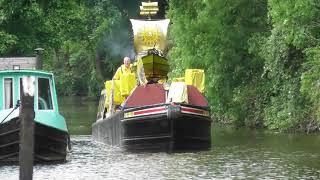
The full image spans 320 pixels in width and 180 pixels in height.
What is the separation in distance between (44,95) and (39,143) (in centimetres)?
189

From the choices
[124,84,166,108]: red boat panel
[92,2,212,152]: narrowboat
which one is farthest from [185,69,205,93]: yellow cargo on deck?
[124,84,166,108]: red boat panel

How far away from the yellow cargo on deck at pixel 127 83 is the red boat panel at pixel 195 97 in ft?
5.97

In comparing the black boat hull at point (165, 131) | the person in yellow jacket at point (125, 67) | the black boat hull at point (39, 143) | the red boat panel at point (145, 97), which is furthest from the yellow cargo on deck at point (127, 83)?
the black boat hull at point (39, 143)

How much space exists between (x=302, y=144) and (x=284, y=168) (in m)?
5.75

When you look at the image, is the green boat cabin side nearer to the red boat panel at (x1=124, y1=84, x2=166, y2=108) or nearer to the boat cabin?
the boat cabin

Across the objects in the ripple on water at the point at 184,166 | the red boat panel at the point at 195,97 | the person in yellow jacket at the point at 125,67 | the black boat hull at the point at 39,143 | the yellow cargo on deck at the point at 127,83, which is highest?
the person in yellow jacket at the point at 125,67

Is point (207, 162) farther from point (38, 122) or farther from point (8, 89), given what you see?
point (8, 89)

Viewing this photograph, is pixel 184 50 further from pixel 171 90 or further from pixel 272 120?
pixel 171 90

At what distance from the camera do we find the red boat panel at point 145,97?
22.5 m

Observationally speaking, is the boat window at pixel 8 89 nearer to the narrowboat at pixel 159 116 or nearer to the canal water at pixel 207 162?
the canal water at pixel 207 162

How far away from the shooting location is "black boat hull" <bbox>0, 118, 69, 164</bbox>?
61.6ft

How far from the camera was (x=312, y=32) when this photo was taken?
25.3 m

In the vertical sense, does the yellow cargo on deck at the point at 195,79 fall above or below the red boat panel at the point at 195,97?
above

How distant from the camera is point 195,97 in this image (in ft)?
76.0
